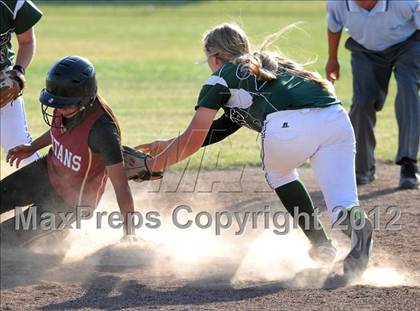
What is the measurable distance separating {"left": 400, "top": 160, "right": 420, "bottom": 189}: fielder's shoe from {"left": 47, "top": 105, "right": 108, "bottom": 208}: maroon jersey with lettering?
3290mm

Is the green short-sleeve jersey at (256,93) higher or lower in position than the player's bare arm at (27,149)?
higher

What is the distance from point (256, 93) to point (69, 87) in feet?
3.71

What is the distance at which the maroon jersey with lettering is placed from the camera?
5.39 m

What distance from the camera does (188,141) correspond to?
502 cm

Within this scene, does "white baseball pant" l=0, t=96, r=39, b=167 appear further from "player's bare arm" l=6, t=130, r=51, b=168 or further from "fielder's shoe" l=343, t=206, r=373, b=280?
"fielder's shoe" l=343, t=206, r=373, b=280

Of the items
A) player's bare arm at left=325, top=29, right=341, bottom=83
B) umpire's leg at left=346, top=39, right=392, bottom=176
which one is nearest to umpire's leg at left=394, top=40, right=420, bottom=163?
umpire's leg at left=346, top=39, right=392, bottom=176

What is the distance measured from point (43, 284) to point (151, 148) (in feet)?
3.60

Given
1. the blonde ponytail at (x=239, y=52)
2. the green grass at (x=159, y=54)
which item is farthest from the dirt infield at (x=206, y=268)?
the green grass at (x=159, y=54)

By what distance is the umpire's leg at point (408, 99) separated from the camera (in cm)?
788

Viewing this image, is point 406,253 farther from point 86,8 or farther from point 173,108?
point 86,8

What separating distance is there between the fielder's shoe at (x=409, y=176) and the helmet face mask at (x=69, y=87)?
142 inches

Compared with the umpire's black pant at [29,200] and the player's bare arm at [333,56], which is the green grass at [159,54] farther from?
the umpire's black pant at [29,200]

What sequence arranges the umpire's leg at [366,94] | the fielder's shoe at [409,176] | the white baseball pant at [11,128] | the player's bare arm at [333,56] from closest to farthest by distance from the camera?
the white baseball pant at [11,128]
the fielder's shoe at [409,176]
the umpire's leg at [366,94]
the player's bare arm at [333,56]

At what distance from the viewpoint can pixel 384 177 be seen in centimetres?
838
